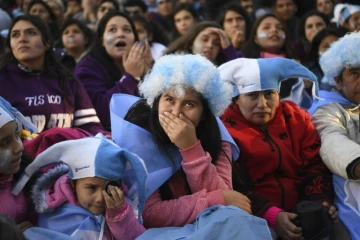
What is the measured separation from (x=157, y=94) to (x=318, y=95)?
3.54ft

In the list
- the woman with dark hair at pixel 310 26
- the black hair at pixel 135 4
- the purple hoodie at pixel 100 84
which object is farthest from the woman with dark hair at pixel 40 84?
the black hair at pixel 135 4

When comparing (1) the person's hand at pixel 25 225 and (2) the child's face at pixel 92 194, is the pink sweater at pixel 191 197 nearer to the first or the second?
(2) the child's face at pixel 92 194

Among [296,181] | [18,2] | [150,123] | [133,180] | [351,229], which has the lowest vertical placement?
[351,229]

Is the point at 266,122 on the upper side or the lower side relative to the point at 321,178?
upper

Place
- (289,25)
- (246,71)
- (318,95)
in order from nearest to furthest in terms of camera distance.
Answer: (246,71) → (318,95) → (289,25)

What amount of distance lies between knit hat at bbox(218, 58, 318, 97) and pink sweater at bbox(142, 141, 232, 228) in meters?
0.60

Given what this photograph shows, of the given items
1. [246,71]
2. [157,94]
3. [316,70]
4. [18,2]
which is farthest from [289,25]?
[157,94]

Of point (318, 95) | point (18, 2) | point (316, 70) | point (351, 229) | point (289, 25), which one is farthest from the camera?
point (18, 2)

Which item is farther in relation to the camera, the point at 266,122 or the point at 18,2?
the point at 18,2

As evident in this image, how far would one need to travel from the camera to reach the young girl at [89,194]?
2.46 m

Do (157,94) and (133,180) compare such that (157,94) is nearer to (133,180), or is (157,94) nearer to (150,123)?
(150,123)

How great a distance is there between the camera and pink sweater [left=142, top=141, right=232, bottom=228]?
8.41 ft

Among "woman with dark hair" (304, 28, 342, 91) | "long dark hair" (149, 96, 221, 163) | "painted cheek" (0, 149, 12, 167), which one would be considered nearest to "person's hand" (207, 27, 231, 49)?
"woman with dark hair" (304, 28, 342, 91)

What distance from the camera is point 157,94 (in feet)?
8.91
